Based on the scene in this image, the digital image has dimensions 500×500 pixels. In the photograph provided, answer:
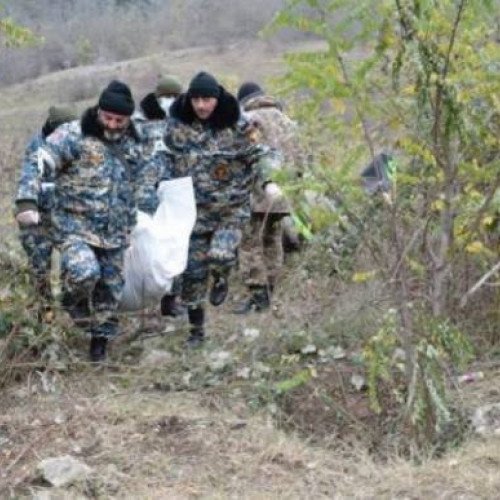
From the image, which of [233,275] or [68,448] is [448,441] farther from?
[233,275]

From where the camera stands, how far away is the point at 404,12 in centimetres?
363

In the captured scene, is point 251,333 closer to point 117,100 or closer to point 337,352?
point 337,352

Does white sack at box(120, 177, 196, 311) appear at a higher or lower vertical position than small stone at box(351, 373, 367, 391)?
higher

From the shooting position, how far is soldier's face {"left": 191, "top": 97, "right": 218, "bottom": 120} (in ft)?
17.4

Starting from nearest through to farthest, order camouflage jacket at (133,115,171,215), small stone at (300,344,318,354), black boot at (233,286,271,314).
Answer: small stone at (300,344,318,354) < camouflage jacket at (133,115,171,215) < black boot at (233,286,271,314)

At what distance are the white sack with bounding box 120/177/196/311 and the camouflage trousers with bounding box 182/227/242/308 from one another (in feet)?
0.47

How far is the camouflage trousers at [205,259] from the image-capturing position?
5.50m

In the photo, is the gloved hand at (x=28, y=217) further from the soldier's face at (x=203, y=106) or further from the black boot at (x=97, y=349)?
the soldier's face at (x=203, y=106)

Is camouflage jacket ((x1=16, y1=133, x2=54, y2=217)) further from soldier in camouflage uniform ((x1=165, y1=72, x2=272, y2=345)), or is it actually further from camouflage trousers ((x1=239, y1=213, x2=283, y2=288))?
camouflage trousers ((x1=239, y1=213, x2=283, y2=288))

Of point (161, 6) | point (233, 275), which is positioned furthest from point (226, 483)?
point (161, 6)

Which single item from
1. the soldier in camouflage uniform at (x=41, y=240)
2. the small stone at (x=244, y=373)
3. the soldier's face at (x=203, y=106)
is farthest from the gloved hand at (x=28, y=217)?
the small stone at (x=244, y=373)

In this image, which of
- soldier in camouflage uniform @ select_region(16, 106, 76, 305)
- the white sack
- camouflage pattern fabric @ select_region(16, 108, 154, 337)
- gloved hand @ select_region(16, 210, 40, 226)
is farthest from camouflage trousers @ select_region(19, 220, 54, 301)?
the white sack

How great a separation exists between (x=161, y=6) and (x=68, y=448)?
175ft

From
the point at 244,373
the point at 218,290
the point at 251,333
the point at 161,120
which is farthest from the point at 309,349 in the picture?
the point at 161,120
